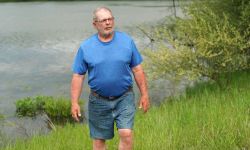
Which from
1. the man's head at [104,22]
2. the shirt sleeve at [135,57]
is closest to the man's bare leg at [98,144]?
the shirt sleeve at [135,57]

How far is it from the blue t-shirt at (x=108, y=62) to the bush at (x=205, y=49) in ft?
22.4

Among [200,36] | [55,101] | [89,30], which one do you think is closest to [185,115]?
[200,36]

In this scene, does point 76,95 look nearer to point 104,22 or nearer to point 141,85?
point 141,85

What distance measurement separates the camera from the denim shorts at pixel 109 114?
5801 millimetres

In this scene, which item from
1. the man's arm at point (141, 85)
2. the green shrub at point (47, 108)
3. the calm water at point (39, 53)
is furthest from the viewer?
the calm water at point (39, 53)

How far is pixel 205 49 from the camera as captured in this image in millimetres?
12883

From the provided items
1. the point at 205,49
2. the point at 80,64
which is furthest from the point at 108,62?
the point at 205,49

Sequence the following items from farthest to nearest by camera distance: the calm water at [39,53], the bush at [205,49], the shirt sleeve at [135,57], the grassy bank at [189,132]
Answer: the calm water at [39,53] < the bush at [205,49] < the grassy bank at [189,132] < the shirt sleeve at [135,57]

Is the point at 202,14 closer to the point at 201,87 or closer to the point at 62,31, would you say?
the point at 201,87

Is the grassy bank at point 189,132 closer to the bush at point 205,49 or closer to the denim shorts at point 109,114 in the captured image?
the denim shorts at point 109,114

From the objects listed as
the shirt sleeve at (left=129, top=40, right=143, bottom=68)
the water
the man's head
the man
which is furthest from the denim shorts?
the water

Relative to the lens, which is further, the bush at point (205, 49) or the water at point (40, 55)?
the water at point (40, 55)

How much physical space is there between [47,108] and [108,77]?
9329mm

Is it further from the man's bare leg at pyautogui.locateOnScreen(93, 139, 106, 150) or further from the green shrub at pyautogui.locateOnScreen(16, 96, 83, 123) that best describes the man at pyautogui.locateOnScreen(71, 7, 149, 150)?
the green shrub at pyautogui.locateOnScreen(16, 96, 83, 123)
